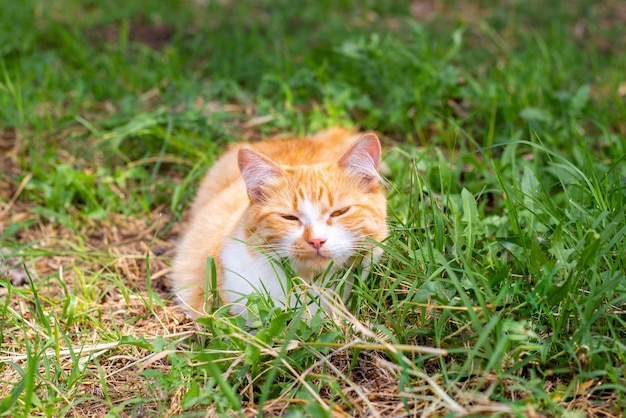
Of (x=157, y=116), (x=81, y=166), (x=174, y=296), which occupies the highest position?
(x=157, y=116)

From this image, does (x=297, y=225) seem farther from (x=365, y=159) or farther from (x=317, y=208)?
(x=365, y=159)

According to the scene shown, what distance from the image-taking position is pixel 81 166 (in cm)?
404

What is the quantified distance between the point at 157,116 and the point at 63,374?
188 centimetres

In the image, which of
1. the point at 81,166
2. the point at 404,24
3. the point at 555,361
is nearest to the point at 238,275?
the point at 555,361

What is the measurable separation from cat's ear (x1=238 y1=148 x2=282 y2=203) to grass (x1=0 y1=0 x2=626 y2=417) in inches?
20.7

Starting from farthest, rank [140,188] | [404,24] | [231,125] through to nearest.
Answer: [404,24] < [231,125] < [140,188]

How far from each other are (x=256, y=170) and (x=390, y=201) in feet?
2.92

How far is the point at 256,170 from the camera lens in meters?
2.79

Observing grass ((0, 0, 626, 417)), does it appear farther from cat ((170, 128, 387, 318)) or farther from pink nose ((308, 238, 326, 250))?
pink nose ((308, 238, 326, 250))

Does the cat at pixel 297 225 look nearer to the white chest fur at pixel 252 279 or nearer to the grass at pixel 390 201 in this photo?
the white chest fur at pixel 252 279

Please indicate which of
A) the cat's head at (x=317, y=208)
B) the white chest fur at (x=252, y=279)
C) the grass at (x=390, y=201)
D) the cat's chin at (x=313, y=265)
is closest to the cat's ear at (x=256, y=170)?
the cat's head at (x=317, y=208)

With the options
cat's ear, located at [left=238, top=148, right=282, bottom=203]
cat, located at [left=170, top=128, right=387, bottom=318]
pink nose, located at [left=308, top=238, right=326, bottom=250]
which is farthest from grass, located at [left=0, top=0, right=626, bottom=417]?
cat's ear, located at [left=238, top=148, right=282, bottom=203]

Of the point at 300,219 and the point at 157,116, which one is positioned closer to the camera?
the point at 300,219

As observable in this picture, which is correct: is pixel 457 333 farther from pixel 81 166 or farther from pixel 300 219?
pixel 81 166
